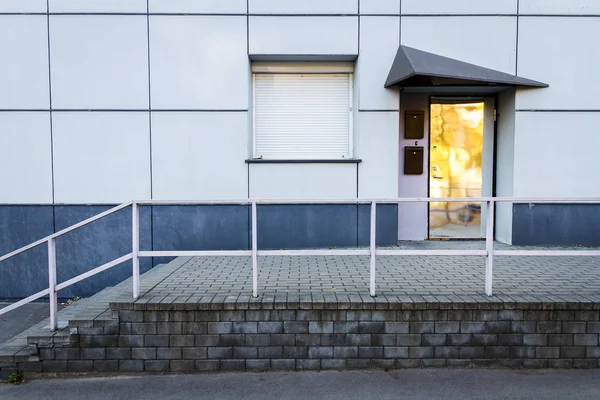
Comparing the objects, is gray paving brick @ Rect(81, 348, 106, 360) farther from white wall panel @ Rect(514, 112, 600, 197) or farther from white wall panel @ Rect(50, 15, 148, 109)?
white wall panel @ Rect(514, 112, 600, 197)

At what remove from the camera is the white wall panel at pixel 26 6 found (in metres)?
7.02

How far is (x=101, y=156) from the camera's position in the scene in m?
7.16

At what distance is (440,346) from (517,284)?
1394 millimetres

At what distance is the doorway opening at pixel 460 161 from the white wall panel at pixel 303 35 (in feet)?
7.41

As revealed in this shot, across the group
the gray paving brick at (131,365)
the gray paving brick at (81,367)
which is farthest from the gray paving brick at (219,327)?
the gray paving brick at (81,367)

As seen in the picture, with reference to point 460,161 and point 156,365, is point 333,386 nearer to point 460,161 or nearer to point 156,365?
point 156,365

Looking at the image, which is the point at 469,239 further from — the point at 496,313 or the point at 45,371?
the point at 45,371

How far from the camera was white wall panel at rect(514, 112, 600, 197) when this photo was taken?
286 inches

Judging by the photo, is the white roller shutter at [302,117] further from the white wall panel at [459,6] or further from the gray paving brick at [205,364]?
→ the gray paving brick at [205,364]

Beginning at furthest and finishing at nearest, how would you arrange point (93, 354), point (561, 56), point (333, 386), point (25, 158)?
point (561, 56) → point (25, 158) → point (93, 354) → point (333, 386)

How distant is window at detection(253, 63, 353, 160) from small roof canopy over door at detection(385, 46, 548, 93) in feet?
3.43

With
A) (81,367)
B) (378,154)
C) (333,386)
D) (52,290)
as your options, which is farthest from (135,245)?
(378,154)

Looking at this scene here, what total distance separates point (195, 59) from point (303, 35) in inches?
74.4

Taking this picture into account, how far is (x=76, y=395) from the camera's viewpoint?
3869mm
